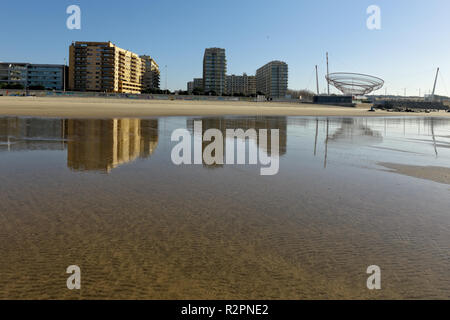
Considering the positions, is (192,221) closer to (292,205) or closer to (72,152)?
(292,205)

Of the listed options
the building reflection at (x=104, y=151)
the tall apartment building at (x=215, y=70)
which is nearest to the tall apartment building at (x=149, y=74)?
the tall apartment building at (x=215, y=70)

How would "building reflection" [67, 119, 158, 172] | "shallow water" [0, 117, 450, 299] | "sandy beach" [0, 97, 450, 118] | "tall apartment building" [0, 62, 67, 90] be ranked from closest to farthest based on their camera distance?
"shallow water" [0, 117, 450, 299] → "building reflection" [67, 119, 158, 172] → "sandy beach" [0, 97, 450, 118] → "tall apartment building" [0, 62, 67, 90]

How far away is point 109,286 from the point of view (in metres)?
3.04

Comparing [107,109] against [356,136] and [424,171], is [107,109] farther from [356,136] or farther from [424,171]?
[424,171]

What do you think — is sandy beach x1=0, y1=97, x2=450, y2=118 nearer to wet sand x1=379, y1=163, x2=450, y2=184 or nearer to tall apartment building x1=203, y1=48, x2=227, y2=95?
wet sand x1=379, y1=163, x2=450, y2=184

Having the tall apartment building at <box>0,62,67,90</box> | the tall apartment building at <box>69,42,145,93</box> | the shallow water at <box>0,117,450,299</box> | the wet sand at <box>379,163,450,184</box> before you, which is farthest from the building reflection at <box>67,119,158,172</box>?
the tall apartment building at <box>0,62,67,90</box>

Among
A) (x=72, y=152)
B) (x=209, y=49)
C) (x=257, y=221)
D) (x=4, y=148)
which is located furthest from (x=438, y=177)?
(x=209, y=49)

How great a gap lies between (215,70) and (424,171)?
602ft

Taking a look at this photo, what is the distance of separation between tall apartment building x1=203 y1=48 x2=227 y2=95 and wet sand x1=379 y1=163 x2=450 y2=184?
179 m

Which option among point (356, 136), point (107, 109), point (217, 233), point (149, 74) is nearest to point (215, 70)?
point (149, 74)

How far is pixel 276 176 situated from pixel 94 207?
13.8 feet

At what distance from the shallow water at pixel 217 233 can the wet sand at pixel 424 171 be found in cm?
50

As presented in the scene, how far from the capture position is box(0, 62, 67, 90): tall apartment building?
147512 mm
